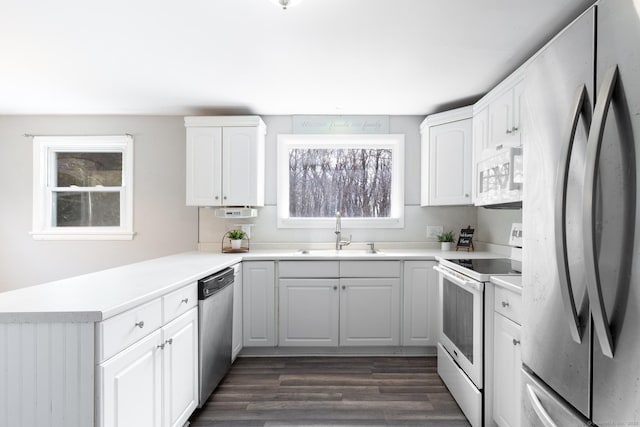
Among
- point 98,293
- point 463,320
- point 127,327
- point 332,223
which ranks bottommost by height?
point 463,320

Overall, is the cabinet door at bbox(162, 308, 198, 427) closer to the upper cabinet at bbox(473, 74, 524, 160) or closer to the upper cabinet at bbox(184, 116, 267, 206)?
the upper cabinet at bbox(184, 116, 267, 206)

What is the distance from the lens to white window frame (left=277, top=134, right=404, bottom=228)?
3.73 meters

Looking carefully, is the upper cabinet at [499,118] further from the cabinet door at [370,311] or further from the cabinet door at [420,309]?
the cabinet door at [370,311]

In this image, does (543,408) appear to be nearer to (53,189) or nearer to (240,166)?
(240,166)

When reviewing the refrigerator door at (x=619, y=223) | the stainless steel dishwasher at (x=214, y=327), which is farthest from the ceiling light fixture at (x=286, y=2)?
the stainless steel dishwasher at (x=214, y=327)

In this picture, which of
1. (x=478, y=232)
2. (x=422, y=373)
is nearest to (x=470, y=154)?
(x=478, y=232)

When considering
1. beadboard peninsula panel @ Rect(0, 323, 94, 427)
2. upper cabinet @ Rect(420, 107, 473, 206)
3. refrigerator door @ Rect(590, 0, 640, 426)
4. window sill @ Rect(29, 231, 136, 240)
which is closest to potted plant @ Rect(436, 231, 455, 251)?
upper cabinet @ Rect(420, 107, 473, 206)

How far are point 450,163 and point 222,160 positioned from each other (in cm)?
219

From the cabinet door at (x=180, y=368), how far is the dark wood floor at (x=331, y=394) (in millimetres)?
254

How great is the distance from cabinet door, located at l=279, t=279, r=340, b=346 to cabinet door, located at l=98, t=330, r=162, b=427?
1.46 metres

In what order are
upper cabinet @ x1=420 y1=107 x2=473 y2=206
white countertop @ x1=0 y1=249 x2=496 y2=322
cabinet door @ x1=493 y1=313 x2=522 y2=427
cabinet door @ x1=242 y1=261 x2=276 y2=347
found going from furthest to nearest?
upper cabinet @ x1=420 y1=107 x2=473 y2=206 → cabinet door @ x1=242 y1=261 x2=276 y2=347 → cabinet door @ x1=493 y1=313 x2=522 y2=427 → white countertop @ x1=0 y1=249 x2=496 y2=322

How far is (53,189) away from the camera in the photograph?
3758 mm

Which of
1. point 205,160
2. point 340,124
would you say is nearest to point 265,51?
point 205,160

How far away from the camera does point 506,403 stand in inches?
70.3
